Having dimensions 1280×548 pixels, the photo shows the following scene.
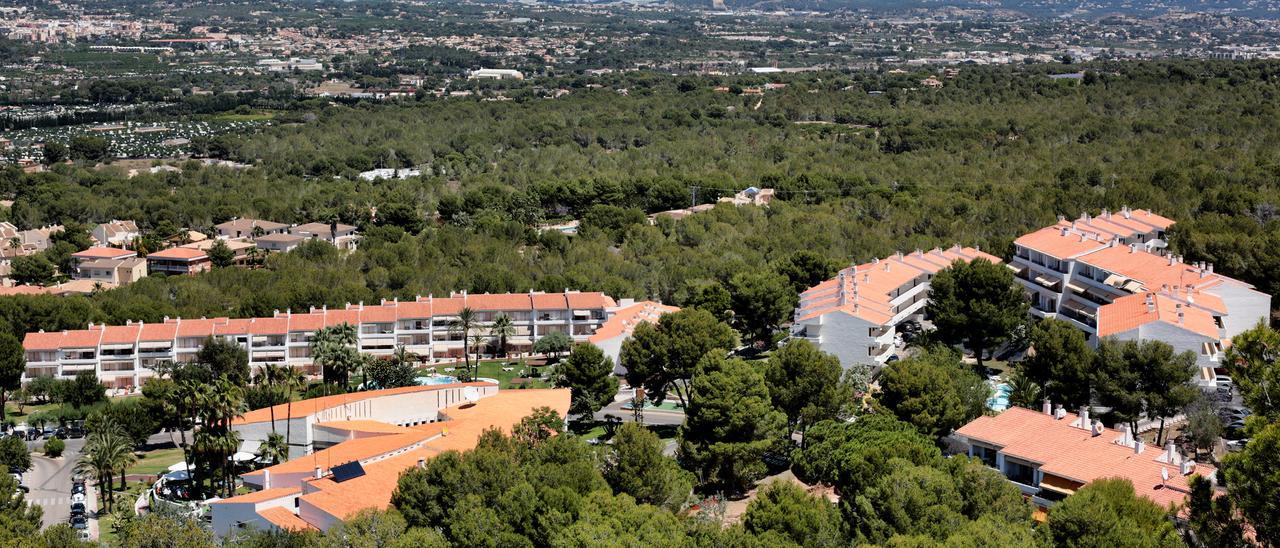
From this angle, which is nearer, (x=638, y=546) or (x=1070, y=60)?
(x=638, y=546)

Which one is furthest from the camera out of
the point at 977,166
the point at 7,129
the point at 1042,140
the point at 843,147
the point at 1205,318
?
the point at 7,129

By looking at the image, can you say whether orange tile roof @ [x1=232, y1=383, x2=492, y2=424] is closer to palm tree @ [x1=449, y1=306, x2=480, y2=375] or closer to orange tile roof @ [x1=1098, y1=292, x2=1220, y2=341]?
palm tree @ [x1=449, y1=306, x2=480, y2=375]

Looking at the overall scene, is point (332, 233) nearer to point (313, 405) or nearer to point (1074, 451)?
point (313, 405)

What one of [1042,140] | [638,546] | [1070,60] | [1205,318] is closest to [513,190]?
[1042,140]

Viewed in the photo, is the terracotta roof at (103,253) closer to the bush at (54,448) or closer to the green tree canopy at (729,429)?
the bush at (54,448)

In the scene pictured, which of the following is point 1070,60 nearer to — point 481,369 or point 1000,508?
point 481,369

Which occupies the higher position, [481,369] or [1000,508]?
[1000,508]

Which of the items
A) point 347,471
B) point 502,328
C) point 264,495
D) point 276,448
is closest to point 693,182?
point 502,328
